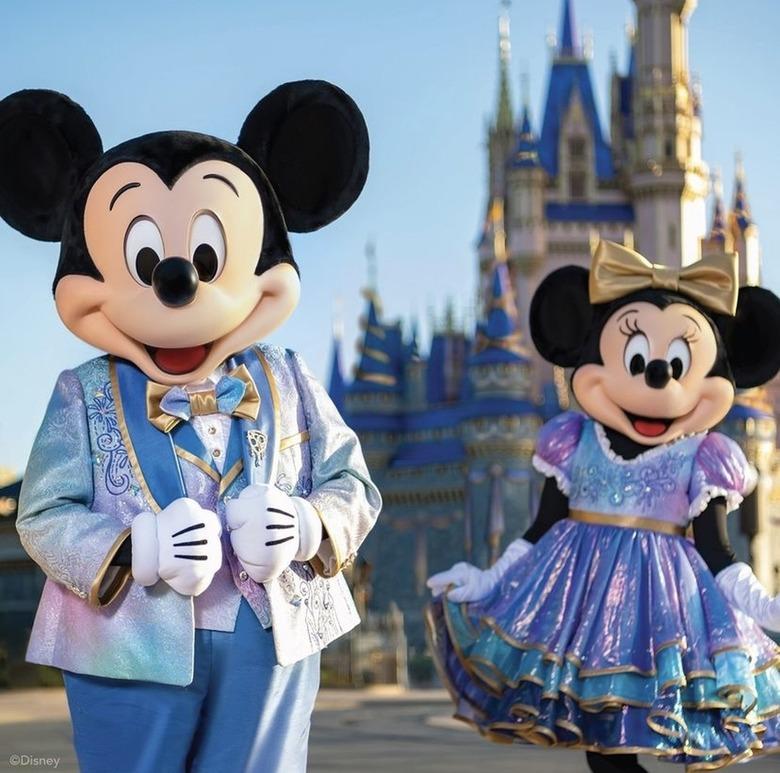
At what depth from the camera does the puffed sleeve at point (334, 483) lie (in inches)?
124

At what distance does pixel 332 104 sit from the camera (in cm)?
338

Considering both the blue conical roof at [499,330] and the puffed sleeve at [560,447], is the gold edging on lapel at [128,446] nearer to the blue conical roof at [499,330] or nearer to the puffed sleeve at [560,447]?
the puffed sleeve at [560,447]

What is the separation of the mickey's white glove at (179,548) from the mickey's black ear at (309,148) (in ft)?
2.55

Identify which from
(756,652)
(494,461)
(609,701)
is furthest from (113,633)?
(494,461)

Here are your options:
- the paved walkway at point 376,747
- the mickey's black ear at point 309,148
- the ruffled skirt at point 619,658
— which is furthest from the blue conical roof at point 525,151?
the mickey's black ear at point 309,148

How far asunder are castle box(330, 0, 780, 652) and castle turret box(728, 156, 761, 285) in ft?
0.16

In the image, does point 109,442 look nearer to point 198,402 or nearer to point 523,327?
point 198,402

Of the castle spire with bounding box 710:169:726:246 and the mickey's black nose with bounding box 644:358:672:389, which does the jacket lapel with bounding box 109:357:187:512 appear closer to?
the mickey's black nose with bounding box 644:358:672:389

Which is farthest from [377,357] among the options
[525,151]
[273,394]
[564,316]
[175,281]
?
[175,281]

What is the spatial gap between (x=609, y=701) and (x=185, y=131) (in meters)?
1.99

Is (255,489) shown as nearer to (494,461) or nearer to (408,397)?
(494,461)

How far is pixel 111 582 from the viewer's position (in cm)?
298

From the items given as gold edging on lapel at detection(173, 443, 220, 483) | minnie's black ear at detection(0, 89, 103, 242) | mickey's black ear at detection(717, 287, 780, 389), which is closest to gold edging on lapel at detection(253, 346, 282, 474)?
gold edging on lapel at detection(173, 443, 220, 483)

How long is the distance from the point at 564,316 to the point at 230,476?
84.3 inches
